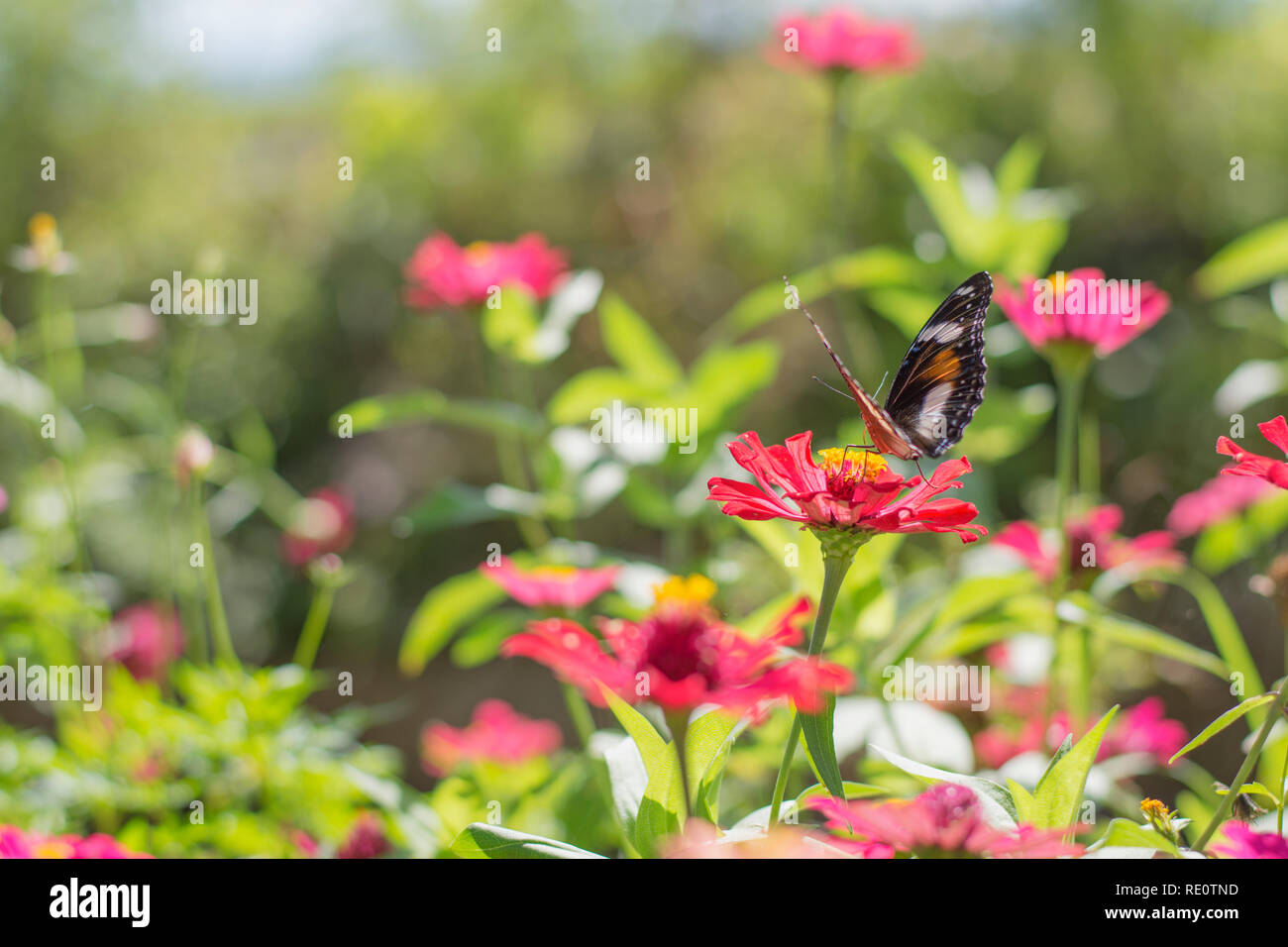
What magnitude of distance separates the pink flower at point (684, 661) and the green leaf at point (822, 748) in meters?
0.03

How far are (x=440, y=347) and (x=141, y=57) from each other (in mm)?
1012

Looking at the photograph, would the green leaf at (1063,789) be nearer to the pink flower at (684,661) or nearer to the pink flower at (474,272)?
the pink flower at (684,661)

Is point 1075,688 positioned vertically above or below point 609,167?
below

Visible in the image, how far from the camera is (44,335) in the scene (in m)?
0.75

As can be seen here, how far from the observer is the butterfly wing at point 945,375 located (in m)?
0.48

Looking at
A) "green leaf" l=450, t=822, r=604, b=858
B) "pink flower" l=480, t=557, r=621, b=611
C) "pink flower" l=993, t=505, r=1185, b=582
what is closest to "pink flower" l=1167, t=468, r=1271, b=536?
"pink flower" l=993, t=505, r=1185, b=582

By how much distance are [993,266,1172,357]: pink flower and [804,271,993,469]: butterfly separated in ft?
0.40

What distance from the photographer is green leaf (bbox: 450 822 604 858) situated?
1.24 feet

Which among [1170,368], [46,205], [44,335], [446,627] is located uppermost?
[46,205]

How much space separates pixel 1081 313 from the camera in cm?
60

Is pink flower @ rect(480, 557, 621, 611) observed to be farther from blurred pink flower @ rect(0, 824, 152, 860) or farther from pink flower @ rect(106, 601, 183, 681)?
pink flower @ rect(106, 601, 183, 681)

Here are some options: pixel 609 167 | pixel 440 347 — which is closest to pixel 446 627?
pixel 440 347

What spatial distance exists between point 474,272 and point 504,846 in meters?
0.52

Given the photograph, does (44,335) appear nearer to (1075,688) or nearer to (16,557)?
(16,557)
